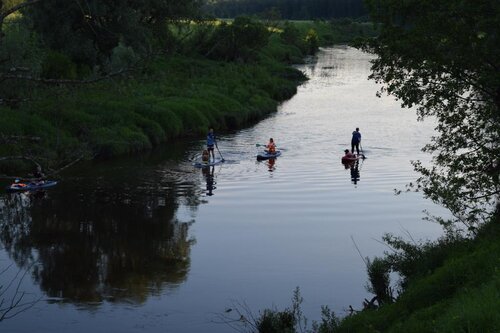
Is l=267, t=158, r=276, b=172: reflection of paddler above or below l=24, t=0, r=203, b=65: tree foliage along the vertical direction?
below

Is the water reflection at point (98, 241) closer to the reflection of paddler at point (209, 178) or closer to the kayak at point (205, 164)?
the reflection of paddler at point (209, 178)

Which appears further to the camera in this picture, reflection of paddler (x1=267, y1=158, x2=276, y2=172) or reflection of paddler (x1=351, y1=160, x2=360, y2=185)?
reflection of paddler (x1=267, y1=158, x2=276, y2=172)

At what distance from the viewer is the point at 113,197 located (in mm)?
32312

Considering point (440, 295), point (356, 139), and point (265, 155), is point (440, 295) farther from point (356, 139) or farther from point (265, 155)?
point (356, 139)

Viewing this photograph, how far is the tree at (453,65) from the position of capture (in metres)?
18.5

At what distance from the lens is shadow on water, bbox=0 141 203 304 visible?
21141mm

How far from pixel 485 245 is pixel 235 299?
6.70 metres

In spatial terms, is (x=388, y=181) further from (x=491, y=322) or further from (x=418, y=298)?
(x=491, y=322)

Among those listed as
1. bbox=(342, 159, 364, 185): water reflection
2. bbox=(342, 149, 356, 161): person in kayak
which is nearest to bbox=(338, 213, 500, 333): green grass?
bbox=(342, 159, 364, 185): water reflection

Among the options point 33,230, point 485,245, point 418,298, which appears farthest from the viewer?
point 33,230

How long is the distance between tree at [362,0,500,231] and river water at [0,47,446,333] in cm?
402

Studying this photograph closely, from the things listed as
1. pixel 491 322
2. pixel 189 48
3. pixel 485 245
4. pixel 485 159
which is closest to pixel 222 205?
pixel 485 159

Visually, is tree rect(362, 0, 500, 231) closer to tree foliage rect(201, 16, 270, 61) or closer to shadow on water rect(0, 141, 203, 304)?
shadow on water rect(0, 141, 203, 304)

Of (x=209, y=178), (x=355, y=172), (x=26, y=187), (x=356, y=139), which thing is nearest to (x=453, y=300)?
(x=26, y=187)
